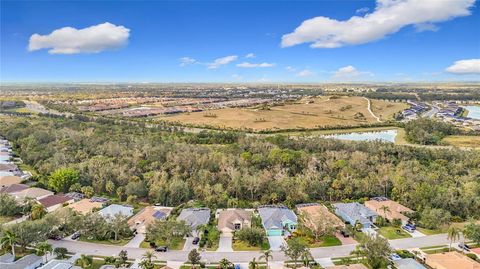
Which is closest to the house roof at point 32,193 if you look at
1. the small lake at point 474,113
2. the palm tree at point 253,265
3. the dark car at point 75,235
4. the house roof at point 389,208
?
the dark car at point 75,235

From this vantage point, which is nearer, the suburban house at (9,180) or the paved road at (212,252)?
the paved road at (212,252)

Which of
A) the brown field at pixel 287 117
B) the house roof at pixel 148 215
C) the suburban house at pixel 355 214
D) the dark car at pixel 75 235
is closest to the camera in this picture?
the dark car at pixel 75 235

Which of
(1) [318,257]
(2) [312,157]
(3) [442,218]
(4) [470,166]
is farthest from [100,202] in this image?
(4) [470,166]

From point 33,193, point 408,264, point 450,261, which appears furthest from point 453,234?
point 33,193

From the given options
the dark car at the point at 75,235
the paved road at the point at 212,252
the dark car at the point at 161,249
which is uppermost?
the dark car at the point at 75,235

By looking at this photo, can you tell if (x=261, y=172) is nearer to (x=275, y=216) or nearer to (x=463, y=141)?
(x=275, y=216)

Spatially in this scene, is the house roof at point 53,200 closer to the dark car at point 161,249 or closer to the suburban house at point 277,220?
the dark car at point 161,249

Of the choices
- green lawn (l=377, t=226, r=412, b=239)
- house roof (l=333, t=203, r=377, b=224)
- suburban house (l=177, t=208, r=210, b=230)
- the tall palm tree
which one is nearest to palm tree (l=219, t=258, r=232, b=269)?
suburban house (l=177, t=208, r=210, b=230)

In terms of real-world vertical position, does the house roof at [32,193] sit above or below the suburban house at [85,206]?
above

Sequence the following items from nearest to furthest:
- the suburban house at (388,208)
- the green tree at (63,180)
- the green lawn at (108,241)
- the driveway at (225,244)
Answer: the driveway at (225,244)
the green lawn at (108,241)
the suburban house at (388,208)
the green tree at (63,180)
